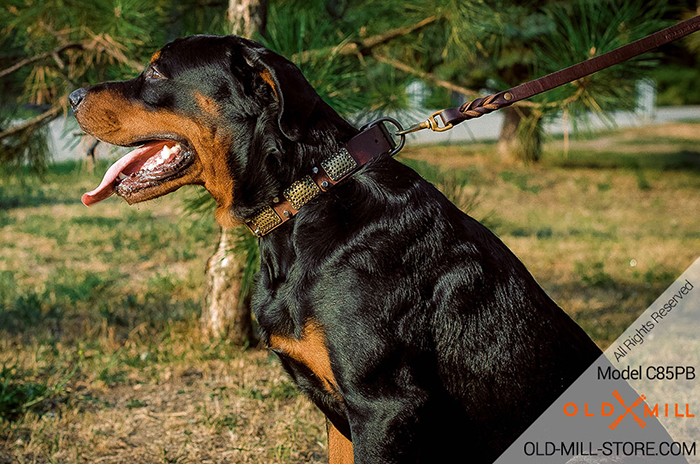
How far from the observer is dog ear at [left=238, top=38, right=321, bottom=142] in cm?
228

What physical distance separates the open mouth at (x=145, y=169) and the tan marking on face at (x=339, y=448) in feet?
3.68

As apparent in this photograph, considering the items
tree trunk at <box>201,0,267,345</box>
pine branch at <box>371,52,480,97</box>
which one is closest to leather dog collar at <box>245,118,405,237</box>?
tree trunk at <box>201,0,267,345</box>

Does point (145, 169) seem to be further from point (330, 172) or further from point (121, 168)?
point (330, 172)

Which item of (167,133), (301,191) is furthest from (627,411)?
(167,133)

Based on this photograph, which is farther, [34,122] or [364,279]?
[34,122]

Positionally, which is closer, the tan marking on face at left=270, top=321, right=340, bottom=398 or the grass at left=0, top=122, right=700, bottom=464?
the tan marking on face at left=270, top=321, right=340, bottom=398

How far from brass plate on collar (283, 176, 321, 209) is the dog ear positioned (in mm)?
150

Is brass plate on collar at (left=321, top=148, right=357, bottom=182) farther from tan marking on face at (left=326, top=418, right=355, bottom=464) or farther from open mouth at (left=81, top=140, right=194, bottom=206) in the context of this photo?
tan marking on face at (left=326, top=418, right=355, bottom=464)

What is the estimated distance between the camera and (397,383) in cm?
218

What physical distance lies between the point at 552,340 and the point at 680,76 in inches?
1404

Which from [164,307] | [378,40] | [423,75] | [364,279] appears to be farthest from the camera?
[164,307]

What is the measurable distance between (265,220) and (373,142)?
47 centimetres

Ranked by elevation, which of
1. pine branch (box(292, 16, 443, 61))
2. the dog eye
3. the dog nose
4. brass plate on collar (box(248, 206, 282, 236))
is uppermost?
the dog nose

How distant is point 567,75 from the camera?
2520mm
